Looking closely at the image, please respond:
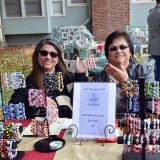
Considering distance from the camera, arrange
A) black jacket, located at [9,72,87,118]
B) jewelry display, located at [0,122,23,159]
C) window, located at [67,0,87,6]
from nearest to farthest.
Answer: jewelry display, located at [0,122,23,159] → black jacket, located at [9,72,87,118] → window, located at [67,0,87,6]

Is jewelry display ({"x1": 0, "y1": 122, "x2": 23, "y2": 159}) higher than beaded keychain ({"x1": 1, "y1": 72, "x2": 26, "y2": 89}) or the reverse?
the reverse

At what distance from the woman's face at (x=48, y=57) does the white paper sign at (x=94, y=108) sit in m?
0.67

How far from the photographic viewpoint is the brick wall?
11.5 m

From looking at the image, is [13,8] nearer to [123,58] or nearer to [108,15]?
[108,15]

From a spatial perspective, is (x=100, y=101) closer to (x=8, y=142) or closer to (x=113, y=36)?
(x=8, y=142)

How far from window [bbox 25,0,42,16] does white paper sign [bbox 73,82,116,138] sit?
36.2ft

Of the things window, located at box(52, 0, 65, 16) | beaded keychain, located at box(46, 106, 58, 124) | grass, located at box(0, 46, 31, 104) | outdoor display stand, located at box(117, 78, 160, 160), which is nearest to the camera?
outdoor display stand, located at box(117, 78, 160, 160)

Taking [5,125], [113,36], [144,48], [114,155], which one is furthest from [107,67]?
[144,48]

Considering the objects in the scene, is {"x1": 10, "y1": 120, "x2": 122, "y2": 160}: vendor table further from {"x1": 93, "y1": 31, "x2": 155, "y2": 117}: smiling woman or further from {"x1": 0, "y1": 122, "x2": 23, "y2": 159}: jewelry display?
{"x1": 93, "y1": 31, "x2": 155, "y2": 117}: smiling woman

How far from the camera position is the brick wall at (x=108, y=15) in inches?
451

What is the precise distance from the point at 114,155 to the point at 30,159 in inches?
16.8

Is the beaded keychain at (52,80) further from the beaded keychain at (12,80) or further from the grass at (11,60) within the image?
the grass at (11,60)

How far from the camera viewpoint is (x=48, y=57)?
225cm


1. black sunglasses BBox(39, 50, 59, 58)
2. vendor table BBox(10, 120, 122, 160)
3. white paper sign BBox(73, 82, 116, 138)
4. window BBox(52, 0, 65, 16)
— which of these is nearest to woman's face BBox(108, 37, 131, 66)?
black sunglasses BBox(39, 50, 59, 58)
